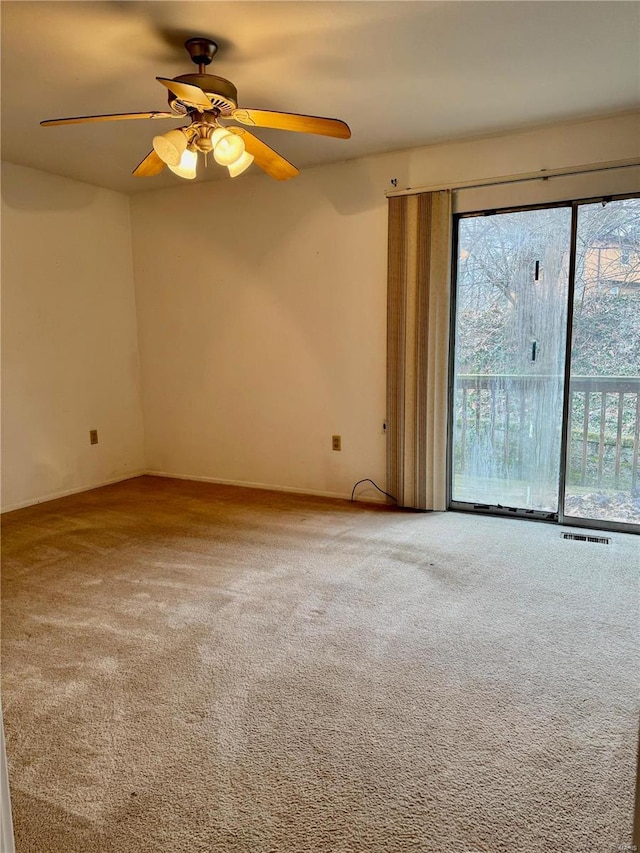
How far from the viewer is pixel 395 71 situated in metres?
2.45

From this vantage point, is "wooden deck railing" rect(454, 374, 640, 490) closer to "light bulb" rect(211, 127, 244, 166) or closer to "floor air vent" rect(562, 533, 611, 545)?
"floor air vent" rect(562, 533, 611, 545)

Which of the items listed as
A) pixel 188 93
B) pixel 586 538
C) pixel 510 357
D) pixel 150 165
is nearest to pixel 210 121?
pixel 188 93

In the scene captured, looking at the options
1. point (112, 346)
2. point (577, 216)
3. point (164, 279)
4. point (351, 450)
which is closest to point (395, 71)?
point (577, 216)

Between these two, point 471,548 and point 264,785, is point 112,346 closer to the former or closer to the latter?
point 471,548

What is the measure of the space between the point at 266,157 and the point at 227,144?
449mm

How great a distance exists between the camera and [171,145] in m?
2.10

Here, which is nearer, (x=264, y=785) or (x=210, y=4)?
(x=264, y=785)

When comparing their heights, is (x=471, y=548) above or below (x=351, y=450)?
below

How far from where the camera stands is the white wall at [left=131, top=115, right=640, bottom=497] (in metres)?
3.45

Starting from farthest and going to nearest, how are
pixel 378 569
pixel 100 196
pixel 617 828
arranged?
pixel 100 196
pixel 378 569
pixel 617 828

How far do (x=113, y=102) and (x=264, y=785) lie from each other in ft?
10.2

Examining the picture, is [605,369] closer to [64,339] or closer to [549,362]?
[549,362]

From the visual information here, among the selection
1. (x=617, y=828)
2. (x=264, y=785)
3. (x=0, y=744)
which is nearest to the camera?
(x=0, y=744)

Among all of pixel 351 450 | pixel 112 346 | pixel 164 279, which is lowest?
pixel 351 450
